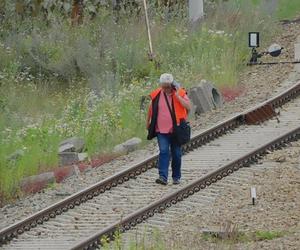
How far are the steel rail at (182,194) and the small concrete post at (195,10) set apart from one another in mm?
9589

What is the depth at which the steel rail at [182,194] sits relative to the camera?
1354 centimetres

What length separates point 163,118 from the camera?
16.3 metres

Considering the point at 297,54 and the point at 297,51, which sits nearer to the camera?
the point at 297,54

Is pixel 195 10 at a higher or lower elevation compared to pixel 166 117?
lower

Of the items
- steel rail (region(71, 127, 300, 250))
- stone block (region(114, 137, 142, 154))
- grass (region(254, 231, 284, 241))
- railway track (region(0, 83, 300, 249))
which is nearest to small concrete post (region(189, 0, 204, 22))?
railway track (region(0, 83, 300, 249))

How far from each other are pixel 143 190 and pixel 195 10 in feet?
40.6

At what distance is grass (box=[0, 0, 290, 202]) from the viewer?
Result: 19969 millimetres

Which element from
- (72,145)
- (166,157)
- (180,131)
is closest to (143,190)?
(166,157)

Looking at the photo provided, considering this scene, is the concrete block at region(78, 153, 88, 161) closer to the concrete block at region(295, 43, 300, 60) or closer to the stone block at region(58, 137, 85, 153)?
the stone block at region(58, 137, 85, 153)

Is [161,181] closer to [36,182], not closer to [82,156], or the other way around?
[36,182]

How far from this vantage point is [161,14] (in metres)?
28.6

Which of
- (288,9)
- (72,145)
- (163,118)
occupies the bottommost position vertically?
(288,9)

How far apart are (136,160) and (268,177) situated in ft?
9.02

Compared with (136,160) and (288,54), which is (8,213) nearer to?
(136,160)
